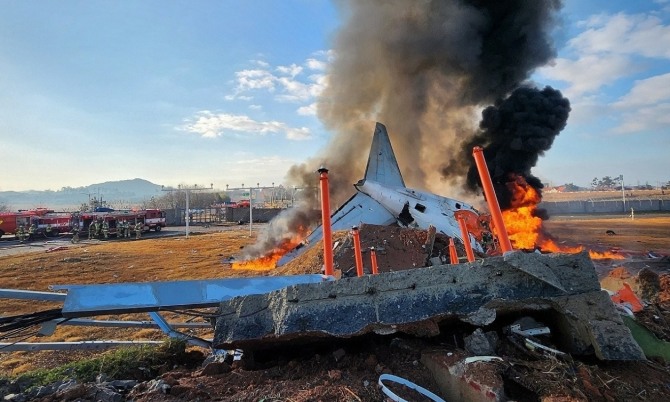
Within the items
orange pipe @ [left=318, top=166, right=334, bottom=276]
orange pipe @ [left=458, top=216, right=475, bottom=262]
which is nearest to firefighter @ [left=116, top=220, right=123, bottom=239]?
orange pipe @ [left=458, top=216, right=475, bottom=262]

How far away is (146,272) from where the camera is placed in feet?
50.1

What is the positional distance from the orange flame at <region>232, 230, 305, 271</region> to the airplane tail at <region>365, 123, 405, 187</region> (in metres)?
4.07

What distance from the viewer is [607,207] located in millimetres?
48188

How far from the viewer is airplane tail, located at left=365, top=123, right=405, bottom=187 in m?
17.0

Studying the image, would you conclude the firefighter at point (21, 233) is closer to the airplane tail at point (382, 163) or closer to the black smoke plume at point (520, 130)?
the airplane tail at point (382, 163)

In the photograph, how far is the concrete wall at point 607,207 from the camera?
44.7m

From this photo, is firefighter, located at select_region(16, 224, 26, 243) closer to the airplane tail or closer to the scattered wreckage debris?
the airplane tail

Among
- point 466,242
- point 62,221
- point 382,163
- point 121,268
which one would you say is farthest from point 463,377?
point 62,221

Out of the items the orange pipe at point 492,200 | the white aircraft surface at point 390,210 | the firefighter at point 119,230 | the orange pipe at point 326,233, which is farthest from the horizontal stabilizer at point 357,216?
the firefighter at point 119,230

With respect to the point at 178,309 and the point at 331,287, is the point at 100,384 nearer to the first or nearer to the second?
the point at 178,309

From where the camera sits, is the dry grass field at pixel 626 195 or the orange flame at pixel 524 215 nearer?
the orange flame at pixel 524 215

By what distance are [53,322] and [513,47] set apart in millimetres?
21161

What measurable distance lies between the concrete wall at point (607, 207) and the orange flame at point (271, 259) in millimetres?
36667

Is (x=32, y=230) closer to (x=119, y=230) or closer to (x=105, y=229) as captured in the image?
(x=105, y=229)
